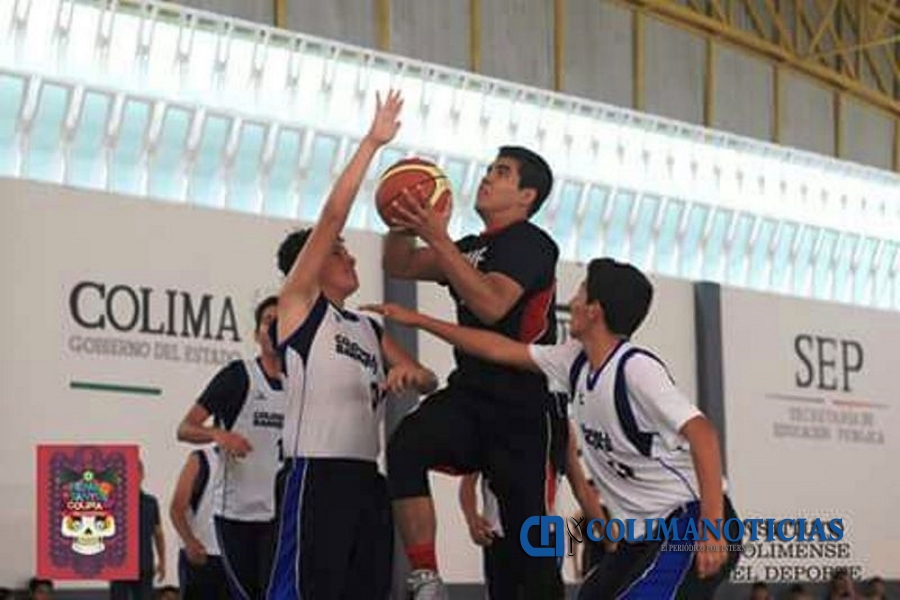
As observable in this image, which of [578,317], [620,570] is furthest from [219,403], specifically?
[620,570]

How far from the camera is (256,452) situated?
905cm

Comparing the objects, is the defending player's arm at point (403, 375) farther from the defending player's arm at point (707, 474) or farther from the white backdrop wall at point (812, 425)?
the white backdrop wall at point (812, 425)

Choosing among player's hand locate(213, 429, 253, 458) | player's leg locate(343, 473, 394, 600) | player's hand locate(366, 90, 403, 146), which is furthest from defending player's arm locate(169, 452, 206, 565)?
player's hand locate(366, 90, 403, 146)

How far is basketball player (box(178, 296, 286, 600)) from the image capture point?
893 cm

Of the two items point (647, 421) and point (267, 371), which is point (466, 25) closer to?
point (267, 371)

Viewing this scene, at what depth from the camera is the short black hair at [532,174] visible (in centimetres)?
771

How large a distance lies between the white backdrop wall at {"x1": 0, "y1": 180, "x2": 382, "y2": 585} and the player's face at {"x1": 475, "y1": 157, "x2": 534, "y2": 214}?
8.74m

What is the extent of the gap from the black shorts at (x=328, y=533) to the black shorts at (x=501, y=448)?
0.17 meters

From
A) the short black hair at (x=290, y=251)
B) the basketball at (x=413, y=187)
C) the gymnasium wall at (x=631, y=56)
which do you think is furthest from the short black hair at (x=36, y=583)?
the basketball at (x=413, y=187)

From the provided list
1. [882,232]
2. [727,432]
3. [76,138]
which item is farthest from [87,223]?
[882,232]

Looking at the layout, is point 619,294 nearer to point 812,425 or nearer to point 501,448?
point 501,448

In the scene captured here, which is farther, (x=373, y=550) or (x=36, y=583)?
(x=36, y=583)

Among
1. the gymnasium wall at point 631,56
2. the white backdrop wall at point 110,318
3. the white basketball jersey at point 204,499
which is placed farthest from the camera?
the gymnasium wall at point 631,56

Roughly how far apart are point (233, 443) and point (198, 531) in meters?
1.60
